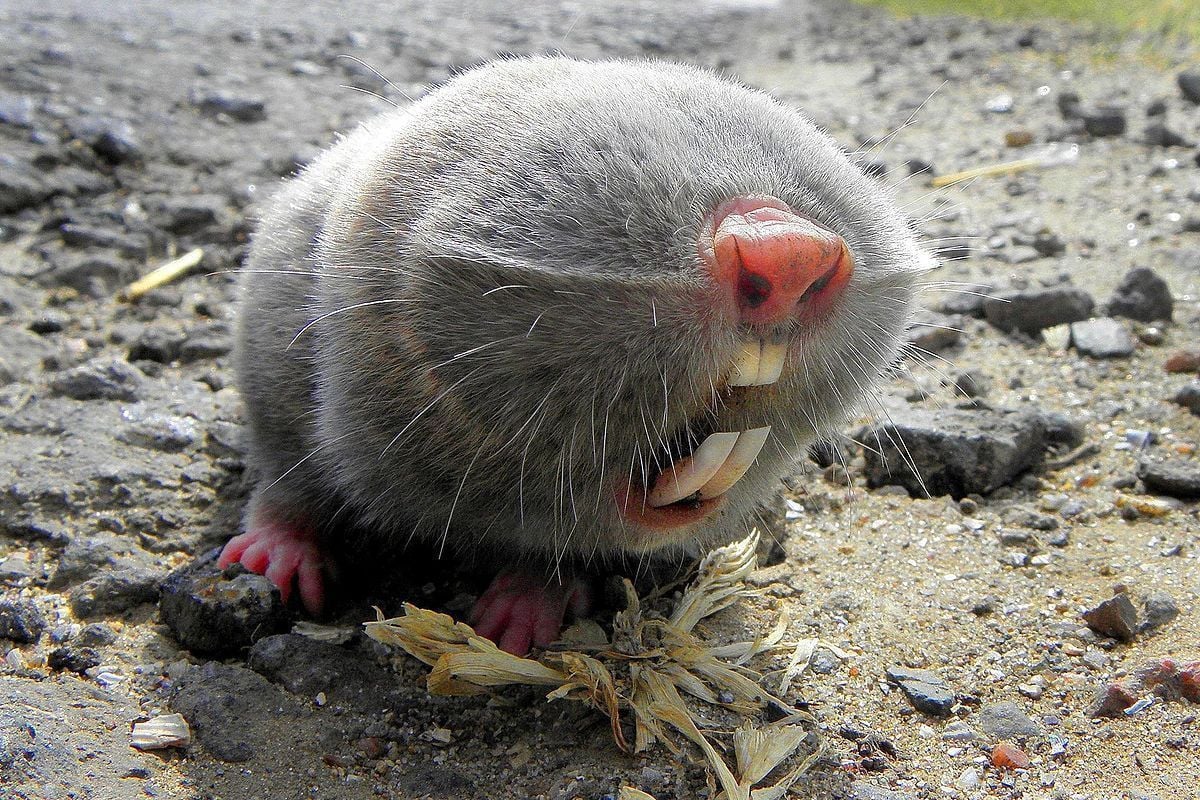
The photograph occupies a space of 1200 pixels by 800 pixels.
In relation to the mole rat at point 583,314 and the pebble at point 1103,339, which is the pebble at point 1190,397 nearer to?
the pebble at point 1103,339

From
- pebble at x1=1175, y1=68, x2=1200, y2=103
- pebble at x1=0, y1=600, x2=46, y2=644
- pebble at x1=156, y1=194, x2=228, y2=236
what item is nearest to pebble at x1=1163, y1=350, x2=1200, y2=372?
pebble at x1=1175, y1=68, x2=1200, y2=103

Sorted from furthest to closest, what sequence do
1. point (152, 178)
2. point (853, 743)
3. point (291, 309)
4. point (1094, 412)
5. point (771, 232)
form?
1. point (152, 178)
2. point (1094, 412)
3. point (291, 309)
4. point (853, 743)
5. point (771, 232)

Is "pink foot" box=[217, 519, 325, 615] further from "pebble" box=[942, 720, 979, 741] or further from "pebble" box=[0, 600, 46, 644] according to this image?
"pebble" box=[942, 720, 979, 741]

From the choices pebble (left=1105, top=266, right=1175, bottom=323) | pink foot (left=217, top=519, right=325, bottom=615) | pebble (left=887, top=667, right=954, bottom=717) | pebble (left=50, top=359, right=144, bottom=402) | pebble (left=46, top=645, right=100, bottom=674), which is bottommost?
pink foot (left=217, top=519, right=325, bottom=615)

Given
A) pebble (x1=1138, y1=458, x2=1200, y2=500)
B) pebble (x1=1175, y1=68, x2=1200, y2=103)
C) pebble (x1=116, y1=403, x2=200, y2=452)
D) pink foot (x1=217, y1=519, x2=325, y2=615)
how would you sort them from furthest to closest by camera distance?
pebble (x1=1175, y1=68, x2=1200, y2=103) < pebble (x1=116, y1=403, x2=200, y2=452) < pebble (x1=1138, y1=458, x2=1200, y2=500) < pink foot (x1=217, y1=519, x2=325, y2=615)

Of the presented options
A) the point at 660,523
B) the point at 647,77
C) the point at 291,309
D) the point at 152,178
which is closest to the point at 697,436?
the point at 660,523

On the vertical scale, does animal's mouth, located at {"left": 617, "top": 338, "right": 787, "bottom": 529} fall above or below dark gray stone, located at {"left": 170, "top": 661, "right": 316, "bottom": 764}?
above

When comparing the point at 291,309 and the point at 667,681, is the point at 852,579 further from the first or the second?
the point at 291,309

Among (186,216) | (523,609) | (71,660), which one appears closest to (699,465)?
(523,609)

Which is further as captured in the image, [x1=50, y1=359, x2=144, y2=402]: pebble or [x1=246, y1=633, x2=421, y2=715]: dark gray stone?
[x1=50, y1=359, x2=144, y2=402]: pebble
